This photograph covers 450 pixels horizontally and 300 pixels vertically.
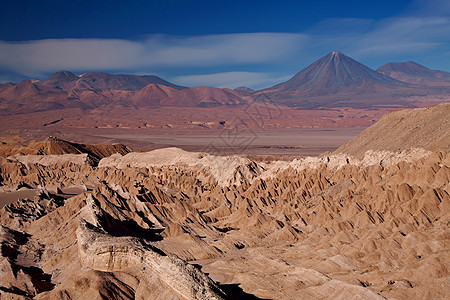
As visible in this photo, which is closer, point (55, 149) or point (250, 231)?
point (250, 231)

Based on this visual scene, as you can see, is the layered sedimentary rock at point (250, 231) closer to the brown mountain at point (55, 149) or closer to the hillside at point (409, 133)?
the hillside at point (409, 133)

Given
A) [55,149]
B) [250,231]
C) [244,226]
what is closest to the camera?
[250,231]

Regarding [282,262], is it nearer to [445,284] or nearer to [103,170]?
[445,284]

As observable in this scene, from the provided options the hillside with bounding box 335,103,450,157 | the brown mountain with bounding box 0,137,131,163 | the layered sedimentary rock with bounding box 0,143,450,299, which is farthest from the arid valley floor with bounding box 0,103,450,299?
the brown mountain with bounding box 0,137,131,163

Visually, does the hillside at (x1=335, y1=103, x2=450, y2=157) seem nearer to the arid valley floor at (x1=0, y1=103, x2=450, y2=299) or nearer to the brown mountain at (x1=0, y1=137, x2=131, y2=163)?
the arid valley floor at (x1=0, y1=103, x2=450, y2=299)

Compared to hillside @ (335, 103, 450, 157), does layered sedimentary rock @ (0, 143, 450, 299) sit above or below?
below

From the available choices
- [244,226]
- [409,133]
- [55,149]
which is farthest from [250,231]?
[55,149]

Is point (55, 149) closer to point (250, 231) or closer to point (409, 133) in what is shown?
point (250, 231)

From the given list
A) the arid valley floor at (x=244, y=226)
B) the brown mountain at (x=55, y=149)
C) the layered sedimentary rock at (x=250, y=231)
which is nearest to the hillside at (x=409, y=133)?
the arid valley floor at (x=244, y=226)
